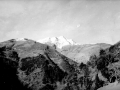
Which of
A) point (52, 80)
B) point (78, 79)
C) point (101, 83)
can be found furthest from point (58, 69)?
point (101, 83)

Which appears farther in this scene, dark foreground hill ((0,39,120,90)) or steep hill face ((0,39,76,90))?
steep hill face ((0,39,76,90))

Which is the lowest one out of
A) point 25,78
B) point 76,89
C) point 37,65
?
point 76,89

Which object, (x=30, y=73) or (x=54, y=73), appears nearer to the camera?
(x=30, y=73)

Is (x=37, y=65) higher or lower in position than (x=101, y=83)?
higher

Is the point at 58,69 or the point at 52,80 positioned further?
the point at 58,69

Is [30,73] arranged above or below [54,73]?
above

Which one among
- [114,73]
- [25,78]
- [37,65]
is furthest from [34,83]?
[114,73]

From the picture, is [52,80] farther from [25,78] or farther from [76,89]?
[76,89]

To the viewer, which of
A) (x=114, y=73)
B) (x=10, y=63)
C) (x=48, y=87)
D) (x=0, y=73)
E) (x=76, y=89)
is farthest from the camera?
(x=10, y=63)

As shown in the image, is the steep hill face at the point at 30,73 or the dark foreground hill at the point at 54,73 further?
the steep hill face at the point at 30,73

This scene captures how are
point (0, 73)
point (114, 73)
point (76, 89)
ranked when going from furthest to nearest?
point (0, 73) → point (76, 89) → point (114, 73)
